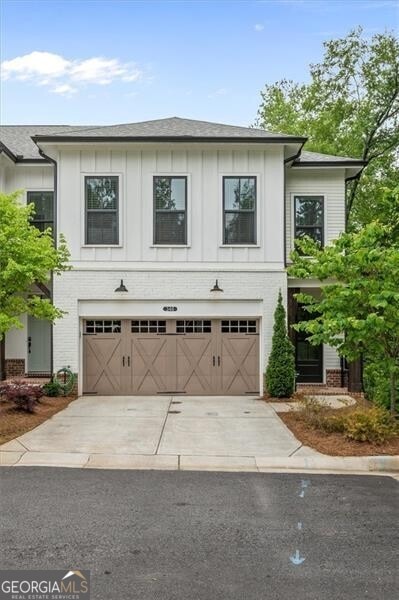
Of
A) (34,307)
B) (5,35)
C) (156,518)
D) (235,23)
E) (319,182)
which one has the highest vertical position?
(235,23)

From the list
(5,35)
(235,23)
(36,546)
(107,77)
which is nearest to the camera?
(36,546)

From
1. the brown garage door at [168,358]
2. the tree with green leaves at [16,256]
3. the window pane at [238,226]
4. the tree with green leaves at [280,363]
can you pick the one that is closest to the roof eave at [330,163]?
the window pane at [238,226]

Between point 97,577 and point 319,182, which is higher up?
point 319,182

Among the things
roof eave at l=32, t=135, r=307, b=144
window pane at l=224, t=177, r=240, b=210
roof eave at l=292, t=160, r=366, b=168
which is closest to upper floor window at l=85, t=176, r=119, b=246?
roof eave at l=32, t=135, r=307, b=144

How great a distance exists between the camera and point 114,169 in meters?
13.9

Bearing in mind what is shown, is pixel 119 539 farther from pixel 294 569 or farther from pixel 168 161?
pixel 168 161

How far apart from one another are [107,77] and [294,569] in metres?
19.5

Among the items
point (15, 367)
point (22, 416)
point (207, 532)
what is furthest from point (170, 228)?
point (207, 532)

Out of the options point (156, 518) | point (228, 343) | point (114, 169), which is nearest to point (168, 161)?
point (114, 169)

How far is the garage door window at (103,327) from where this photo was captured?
1415 centimetres

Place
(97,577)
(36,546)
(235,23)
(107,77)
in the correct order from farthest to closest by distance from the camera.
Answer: (107,77) < (235,23) < (36,546) < (97,577)

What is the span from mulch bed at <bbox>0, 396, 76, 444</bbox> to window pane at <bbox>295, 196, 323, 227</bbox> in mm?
8634

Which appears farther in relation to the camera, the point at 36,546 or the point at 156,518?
the point at 156,518

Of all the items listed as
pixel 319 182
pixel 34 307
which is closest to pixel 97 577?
pixel 34 307
